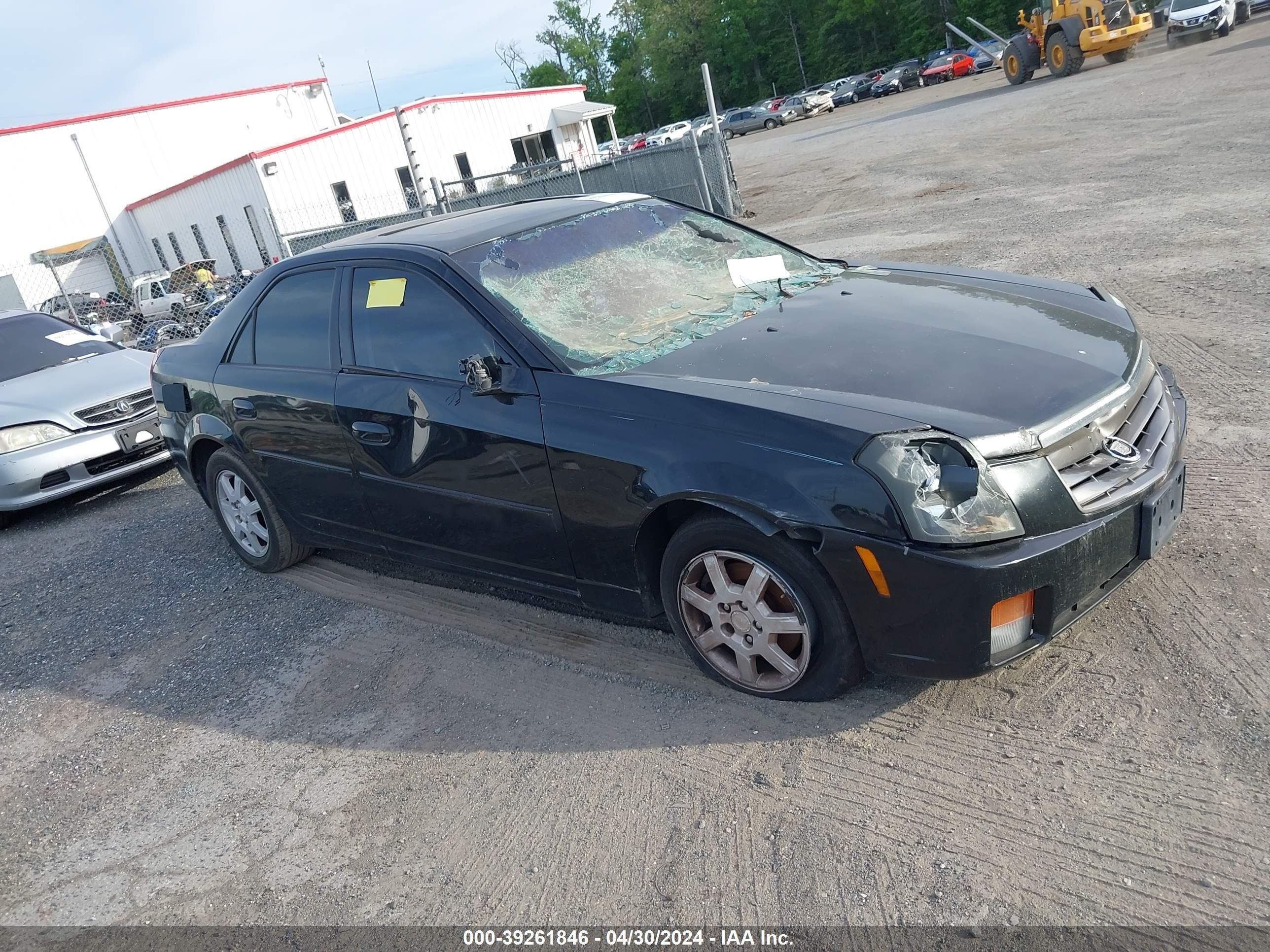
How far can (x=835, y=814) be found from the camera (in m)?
2.87

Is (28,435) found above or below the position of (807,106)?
below

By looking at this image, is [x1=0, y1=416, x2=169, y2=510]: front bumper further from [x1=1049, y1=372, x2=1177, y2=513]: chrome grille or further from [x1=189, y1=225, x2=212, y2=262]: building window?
[x1=189, y1=225, x2=212, y2=262]: building window

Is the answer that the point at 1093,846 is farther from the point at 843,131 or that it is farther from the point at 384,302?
the point at 843,131

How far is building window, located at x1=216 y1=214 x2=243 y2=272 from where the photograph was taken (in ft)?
107

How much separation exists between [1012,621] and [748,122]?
53124 millimetres

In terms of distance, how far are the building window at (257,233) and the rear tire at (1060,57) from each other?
960 inches

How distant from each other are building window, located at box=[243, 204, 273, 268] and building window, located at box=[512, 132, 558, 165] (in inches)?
506

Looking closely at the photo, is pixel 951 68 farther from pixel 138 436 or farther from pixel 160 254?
pixel 138 436

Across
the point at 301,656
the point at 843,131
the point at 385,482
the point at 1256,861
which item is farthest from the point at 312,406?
the point at 843,131

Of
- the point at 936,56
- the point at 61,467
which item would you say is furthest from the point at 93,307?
the point at 936,56

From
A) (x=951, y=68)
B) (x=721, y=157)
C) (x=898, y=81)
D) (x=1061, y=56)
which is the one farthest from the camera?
(x=898, y=81)

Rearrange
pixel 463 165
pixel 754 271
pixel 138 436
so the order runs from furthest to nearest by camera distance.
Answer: pixel 463 165, pixel 138 436, pixel 754 271

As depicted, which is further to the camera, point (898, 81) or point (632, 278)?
point (898, 81)

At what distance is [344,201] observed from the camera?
3191cm
